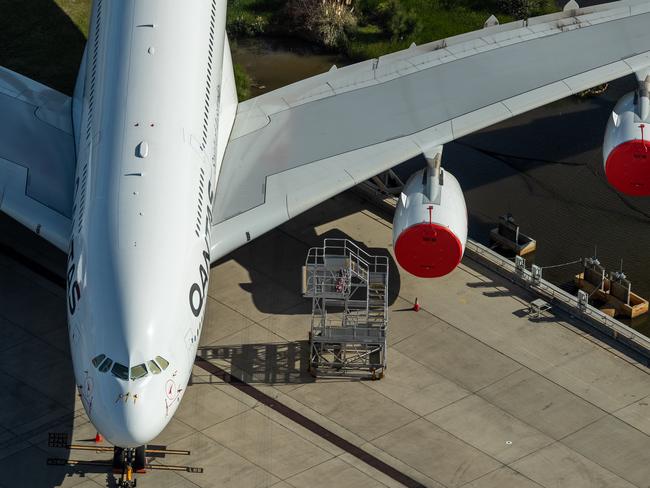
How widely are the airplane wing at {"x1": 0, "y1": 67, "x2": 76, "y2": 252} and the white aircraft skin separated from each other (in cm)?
109

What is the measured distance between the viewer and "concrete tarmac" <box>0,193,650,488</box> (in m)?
28.5

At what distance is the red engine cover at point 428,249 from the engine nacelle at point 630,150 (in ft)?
17.4

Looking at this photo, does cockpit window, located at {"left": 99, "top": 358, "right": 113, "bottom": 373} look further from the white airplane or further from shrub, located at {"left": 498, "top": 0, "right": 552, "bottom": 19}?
shrub, located at {"left": 498, "top": 0, "right": 552, "bottom": 19}

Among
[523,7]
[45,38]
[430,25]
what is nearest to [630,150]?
[430,25]

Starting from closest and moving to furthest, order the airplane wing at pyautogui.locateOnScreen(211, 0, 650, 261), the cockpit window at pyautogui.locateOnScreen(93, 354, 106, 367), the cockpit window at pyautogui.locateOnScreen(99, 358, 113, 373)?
the cockpit window at pyautogui.locateOnScreen(99, 358, 113, 373) < the cockpit window at pyautogui.locateOnScreen(93, 354, 106, 367) < the airplane wing at pyautogui.locateOnScreen(211, 0, 650, 261)

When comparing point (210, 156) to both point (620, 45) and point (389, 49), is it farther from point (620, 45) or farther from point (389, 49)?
point (389, 49)

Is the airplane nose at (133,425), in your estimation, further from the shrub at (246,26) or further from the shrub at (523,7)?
the shrub at (523,7)

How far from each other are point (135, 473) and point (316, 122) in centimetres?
1093

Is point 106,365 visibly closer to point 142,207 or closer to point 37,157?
point 142,207

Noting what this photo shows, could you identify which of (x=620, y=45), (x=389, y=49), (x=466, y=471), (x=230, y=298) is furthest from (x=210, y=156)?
(x=389, y=49)

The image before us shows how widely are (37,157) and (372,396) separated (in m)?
10.3

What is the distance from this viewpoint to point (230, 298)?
33.4m

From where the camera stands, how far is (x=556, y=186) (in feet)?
128

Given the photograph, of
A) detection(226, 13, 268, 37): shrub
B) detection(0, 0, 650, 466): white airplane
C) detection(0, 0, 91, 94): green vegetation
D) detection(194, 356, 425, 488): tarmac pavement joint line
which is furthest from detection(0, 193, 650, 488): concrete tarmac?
detection(226, 13, 268, 37): shrub
